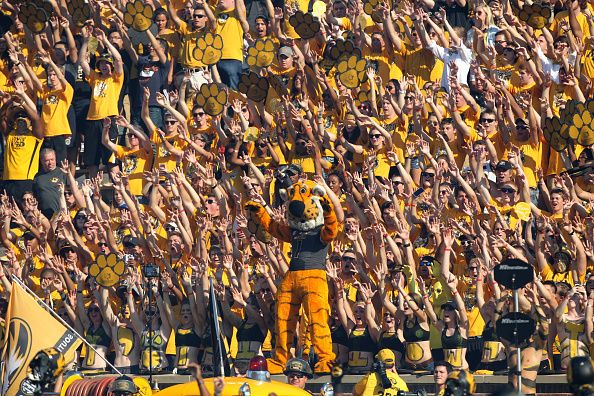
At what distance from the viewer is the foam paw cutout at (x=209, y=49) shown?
1032 inches

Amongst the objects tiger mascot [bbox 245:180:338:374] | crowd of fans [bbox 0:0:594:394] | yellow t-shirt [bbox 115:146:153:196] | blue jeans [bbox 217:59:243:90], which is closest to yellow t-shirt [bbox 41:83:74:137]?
crowd of fans [bbox 0:0:594:394]

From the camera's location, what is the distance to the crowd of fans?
21.3 m

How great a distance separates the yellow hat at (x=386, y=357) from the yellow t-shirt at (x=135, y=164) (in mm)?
6149

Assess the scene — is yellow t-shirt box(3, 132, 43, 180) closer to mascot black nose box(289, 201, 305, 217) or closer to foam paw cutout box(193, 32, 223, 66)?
foam paw cutout box(193, 32, 223, 66)

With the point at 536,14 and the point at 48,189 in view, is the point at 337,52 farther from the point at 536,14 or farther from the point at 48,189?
the point at 48,189

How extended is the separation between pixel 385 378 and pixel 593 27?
6061mm

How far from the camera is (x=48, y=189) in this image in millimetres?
26516

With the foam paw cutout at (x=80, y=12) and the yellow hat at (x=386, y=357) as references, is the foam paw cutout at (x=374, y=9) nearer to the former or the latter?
the foam paw cutout at (x=80, y=12)

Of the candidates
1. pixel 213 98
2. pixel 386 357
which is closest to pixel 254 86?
pixel 213 98

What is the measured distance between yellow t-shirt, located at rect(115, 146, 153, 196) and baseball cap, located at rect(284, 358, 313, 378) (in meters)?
6.19

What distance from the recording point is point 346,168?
2395cm

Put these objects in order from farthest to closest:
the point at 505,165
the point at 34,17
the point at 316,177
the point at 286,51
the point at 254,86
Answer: the point at 34,17, the point at 286,51, the point at 254,86, the point at 316,177, the point at 505,165

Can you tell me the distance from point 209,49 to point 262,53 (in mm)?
828

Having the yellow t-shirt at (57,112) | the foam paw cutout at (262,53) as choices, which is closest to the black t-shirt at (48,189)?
the yellow t-shirt at (57,112)
